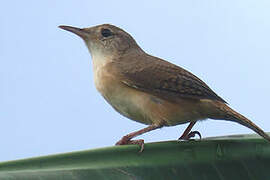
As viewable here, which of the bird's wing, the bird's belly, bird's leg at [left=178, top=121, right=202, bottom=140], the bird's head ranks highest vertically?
the bird's head

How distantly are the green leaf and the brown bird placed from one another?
20.8 inches

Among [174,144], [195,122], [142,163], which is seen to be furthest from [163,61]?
[142,163]

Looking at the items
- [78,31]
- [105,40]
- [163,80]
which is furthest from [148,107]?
[78,31]

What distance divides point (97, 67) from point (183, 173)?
82.1 inches

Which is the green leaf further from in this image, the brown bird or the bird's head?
the bird's head

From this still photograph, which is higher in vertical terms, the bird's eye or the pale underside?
the bird's eye

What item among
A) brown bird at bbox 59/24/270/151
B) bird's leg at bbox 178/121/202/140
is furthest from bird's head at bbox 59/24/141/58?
bird's leg at bbox 178/121/202/140

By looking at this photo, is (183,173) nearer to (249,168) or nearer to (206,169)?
(206,169)

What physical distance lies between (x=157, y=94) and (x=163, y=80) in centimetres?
15

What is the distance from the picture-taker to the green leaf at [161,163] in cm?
158

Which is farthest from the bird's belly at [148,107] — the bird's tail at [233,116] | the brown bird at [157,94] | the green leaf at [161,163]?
the green leaf at [161,163]

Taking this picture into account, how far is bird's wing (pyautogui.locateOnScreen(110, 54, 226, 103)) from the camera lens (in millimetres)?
3285

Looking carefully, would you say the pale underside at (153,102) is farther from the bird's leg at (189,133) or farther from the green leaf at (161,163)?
the green leaf at (161,163)

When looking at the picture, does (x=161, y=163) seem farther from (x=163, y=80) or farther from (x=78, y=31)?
(x=78, y=31)
